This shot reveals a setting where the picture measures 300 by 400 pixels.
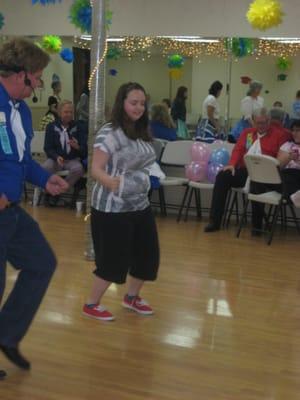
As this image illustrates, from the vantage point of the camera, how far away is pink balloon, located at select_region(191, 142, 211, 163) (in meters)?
7.52

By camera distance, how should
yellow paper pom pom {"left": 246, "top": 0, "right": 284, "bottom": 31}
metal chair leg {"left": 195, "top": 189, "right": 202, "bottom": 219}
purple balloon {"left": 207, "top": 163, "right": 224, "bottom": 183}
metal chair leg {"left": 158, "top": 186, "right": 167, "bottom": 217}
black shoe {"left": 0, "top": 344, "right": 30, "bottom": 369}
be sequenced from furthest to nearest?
metal chair leg {"left": 158, "top": 186, "right": 167, "bottom": 217} < metal chair leg {"left": 195, "top": 189, "right": 202, "bottom": 219} < yellow paper pom pom {"left": 246, "top": 0, "right": 284, "bottom": 31} < purple balloon {"left": 207, "top": 163, "right": 224, "bottom": 183} < black shoe {"left": 0, "top": 344, "right": 30, "bottom": 369}

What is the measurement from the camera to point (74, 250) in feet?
19.7

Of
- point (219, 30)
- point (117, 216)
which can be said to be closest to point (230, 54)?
point (219, 30)

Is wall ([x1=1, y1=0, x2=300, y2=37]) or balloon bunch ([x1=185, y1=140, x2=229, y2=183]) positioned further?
wall ([x1=1, y1=0, x2=300, y2=37])

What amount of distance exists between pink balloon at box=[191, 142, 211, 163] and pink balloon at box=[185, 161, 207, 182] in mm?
61

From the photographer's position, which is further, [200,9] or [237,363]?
[200,9]

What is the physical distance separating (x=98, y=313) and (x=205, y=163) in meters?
3.72

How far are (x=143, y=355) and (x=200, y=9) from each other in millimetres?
5877

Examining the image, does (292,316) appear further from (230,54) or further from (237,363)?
Answer: (230,54)

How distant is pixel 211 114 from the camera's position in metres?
8.41

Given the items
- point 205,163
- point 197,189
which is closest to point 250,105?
point 205,163

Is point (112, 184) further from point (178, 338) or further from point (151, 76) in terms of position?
point (151, 76)

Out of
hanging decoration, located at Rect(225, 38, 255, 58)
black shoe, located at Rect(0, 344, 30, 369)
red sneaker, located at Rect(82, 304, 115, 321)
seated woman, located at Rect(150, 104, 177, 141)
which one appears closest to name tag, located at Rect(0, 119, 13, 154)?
black shoe, located at Rect(0, 344, 30, 369)

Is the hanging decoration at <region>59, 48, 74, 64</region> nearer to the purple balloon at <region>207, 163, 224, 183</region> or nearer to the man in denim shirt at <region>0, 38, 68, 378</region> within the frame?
the purple balloon at <region>207, 163, 224, 183</region>
